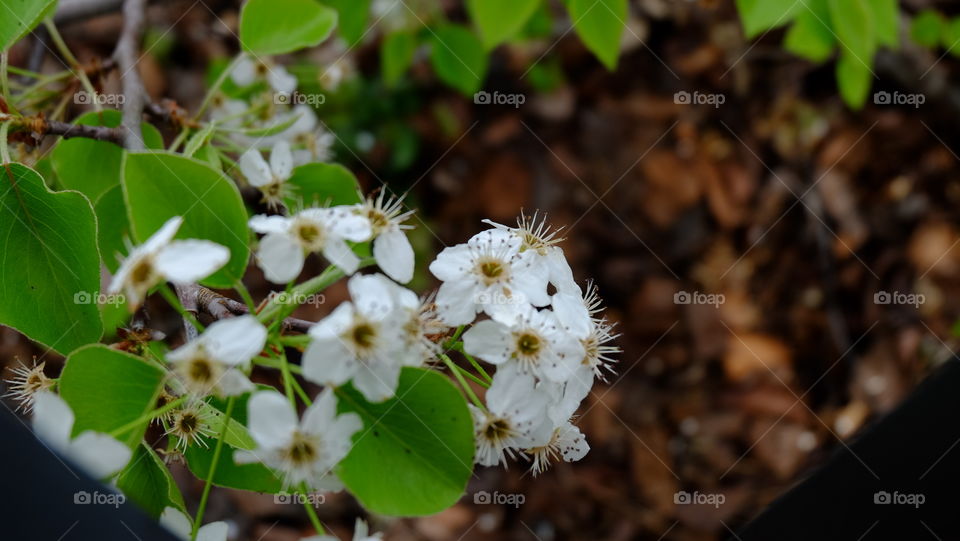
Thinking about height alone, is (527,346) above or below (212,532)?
above

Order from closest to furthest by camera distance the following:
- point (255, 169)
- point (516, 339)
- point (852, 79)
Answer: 1. point (516, 339)
2. point (255, 169)
3. point (852, 79)

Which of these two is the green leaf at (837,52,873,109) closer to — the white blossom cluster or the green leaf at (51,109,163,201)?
the white blossom cluster

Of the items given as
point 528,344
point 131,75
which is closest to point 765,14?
point 528,344

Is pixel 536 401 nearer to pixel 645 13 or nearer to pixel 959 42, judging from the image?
pixel 959 42

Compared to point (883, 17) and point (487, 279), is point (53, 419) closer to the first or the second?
point (487, 279)

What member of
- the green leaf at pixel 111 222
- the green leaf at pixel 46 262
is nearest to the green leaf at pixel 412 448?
the green leaf at pixel 46 262

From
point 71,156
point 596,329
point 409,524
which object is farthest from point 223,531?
point 409,524
